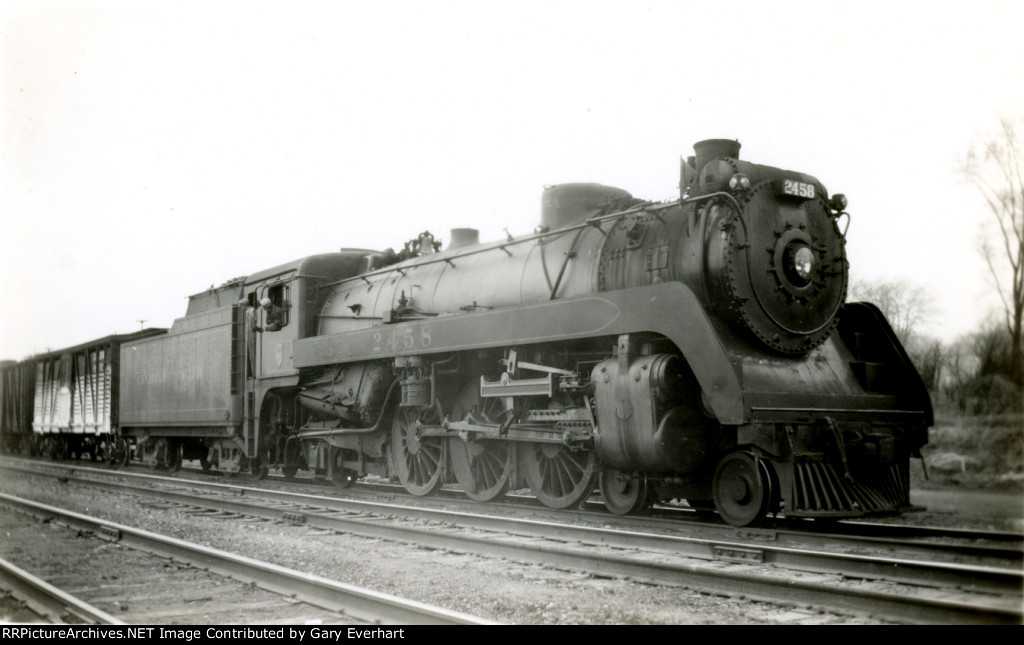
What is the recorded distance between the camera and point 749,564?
18.3ft

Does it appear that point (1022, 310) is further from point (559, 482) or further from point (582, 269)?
point (559, 482)

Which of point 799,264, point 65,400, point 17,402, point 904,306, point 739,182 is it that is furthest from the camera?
point 17,402

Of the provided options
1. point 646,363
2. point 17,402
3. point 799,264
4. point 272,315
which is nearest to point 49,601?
point 646,363

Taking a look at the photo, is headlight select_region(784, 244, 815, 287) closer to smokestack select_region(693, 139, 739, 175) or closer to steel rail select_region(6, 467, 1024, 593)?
smokestack select_region(693, 139, 739, 175)

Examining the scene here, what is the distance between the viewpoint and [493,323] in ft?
A: 29.2

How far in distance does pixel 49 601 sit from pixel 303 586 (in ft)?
5.25

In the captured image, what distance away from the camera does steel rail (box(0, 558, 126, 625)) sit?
454 cm

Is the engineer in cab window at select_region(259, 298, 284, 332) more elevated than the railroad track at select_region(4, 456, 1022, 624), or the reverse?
the engineer in cab window at select_region(259, 298, 284, 332)

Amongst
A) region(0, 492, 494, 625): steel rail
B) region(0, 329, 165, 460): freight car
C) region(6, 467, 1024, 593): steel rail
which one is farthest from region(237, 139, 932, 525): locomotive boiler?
region(0, 329, 165, 460): freight car

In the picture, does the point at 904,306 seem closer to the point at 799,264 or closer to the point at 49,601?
the point at 799,264

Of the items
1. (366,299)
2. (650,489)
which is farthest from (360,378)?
(650,489)

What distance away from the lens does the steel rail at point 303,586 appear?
417 centimetres

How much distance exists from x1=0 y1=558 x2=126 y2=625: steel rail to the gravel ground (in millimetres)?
215
